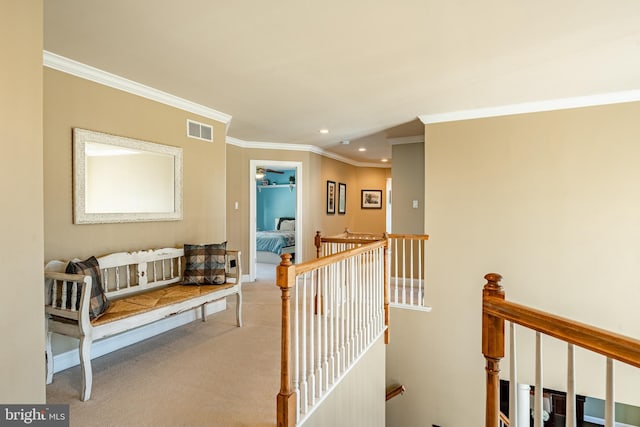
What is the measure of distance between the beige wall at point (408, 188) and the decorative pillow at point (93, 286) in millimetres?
4420

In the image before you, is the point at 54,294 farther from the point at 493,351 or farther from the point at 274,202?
the point at 274,202

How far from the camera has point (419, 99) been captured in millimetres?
3566

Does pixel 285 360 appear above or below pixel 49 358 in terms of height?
above

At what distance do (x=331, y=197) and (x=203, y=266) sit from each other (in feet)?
13.0

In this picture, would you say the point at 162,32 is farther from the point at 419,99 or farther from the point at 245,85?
the point at 419,99

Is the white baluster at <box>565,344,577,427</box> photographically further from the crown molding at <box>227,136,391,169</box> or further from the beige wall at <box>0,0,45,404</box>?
the crown molding at <box>227,136,391,169</box>

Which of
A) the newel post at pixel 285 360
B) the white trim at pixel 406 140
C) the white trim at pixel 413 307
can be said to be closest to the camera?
the newel post at pixel 285 360

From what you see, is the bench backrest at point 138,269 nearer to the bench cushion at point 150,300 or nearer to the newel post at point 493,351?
the bench cushion at point 150,300

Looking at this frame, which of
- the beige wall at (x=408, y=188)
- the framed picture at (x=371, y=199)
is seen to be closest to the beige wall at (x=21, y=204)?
the beige wall at (x=408, y=188)

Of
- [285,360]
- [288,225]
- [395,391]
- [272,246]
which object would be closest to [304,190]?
[272,246]

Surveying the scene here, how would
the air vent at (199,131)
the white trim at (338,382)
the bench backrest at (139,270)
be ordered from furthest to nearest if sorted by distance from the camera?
the air vent at (199,131) → the bench backrest at (139,270) → the white trim at (338,382)

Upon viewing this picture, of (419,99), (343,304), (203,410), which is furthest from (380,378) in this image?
(419,99)

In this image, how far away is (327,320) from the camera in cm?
277

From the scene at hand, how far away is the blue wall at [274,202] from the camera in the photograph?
10328 millimetres
